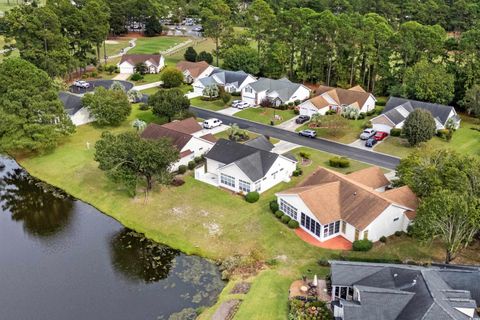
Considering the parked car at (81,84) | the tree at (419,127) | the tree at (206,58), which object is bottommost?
the parked car at (81,84)

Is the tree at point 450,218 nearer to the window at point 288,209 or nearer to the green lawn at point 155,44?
the window at point 288,209

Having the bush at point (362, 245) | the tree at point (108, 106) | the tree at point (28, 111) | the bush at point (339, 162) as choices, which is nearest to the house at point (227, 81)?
the tree at point (108, 106)

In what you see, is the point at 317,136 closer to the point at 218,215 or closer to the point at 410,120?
the point at 410,120

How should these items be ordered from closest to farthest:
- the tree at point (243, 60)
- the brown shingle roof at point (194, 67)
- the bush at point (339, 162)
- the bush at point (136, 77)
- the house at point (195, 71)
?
the bush at point (339, 162), the house at point (195, 71), the brown shingle roof at point (194, 67), the tree at point (243, 60), the bush at point (136, 77)

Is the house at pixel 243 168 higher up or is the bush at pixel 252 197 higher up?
the house at pixel 243 168

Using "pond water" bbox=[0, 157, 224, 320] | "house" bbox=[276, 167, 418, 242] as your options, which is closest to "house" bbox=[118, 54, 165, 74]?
"pond water" bbox=[0, 157, 224, 320]

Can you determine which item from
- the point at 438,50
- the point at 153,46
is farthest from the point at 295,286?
the point at 153,46

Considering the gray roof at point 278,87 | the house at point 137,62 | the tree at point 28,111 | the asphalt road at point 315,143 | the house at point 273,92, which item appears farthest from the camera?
the house at point 137,62

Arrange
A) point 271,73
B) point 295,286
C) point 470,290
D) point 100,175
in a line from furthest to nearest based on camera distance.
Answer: point 271,73 < point 100,175 < point 295,286 < point 470,290
